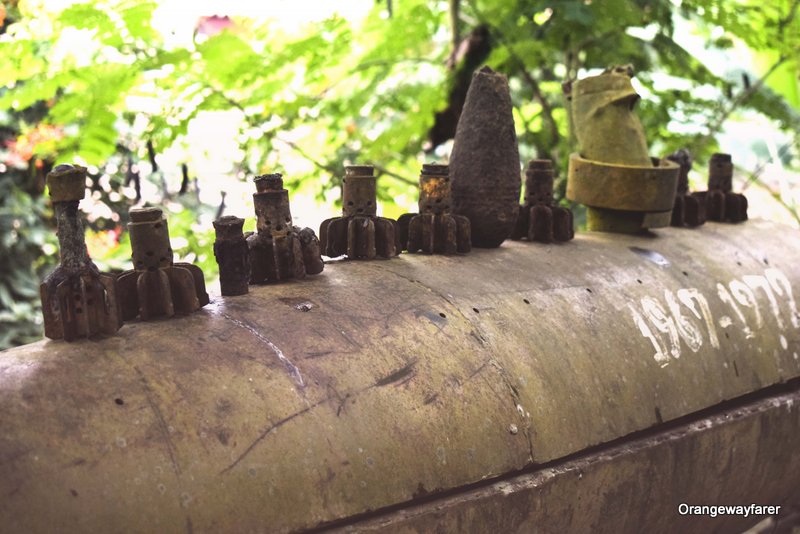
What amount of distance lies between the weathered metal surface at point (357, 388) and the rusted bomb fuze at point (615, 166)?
0.48m

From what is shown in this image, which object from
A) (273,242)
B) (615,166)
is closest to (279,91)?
(615,166)

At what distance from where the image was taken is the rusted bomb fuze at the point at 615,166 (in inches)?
141

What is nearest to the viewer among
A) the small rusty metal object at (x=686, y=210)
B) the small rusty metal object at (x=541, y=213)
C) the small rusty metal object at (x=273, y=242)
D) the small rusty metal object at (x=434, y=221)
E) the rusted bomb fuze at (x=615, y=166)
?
the small rusty metal object at (x=273, y=242)

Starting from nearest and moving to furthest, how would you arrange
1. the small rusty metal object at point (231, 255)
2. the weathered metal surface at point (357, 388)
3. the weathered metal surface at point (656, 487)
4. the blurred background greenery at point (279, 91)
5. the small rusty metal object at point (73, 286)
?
the weathered metal surface at point (357, 388) < the small rusty metal object at point (73, 286) < the weathered metal surface at point (656, 487) < the small rusty metal object at point (231, 255) < the blurred background greenery at point (279, 91)

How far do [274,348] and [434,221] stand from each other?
1.01 m

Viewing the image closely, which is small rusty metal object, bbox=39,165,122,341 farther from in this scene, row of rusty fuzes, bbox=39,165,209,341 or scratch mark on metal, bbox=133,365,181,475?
scratch mark on metal, bbox=133,365,181,475

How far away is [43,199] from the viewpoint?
21.7ft

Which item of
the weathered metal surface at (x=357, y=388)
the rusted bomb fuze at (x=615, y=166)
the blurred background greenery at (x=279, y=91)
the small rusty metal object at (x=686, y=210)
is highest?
the blurred background greenery at (x=279, y=91)

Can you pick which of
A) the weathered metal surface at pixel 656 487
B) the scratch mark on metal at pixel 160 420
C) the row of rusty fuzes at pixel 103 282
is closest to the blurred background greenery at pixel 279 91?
the row of rusty fuzes at pixel 103 282

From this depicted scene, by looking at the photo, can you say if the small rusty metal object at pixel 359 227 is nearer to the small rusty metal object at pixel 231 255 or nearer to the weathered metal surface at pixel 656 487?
the small rusty metal object at pixel 231 255

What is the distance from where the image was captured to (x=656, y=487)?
2639 mm

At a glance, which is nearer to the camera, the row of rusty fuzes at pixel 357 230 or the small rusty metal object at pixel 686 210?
the row of rusty fuzes at pixel 357 230

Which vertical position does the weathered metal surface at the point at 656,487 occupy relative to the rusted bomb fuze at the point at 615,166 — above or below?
below

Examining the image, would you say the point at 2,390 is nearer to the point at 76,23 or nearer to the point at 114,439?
the point at 114,439
